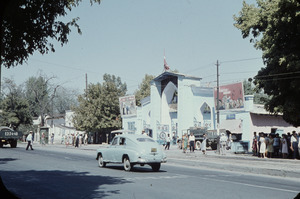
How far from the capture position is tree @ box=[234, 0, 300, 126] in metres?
20.7

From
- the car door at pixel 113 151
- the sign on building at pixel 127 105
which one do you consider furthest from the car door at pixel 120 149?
the sign on building at pixel 127 105

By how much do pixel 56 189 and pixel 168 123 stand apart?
38615mm

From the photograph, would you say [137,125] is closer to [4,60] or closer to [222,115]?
[222,115]

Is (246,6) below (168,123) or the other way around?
the other way around

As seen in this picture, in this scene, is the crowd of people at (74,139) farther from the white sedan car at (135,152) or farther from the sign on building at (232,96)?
the white sedan car at (135,152)

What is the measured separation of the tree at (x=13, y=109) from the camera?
61031 millimetres

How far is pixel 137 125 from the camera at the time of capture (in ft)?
173

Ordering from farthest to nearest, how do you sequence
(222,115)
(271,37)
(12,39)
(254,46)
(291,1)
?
(222,115) → (254,46) → (271,37) → (291,1) → (12,39)

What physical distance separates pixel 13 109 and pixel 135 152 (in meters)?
53.6

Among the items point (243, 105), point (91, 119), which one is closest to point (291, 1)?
point (243, 105)

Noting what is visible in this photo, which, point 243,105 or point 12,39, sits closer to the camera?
point 12,39

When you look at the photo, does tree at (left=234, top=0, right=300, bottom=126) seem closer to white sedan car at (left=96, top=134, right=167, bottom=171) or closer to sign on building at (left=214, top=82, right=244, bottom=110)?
white sedan car at (left=96, top=134, right=167, bottom=171)

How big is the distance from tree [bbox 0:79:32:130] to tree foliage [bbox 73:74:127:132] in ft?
40.8

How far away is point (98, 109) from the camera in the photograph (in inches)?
2154
